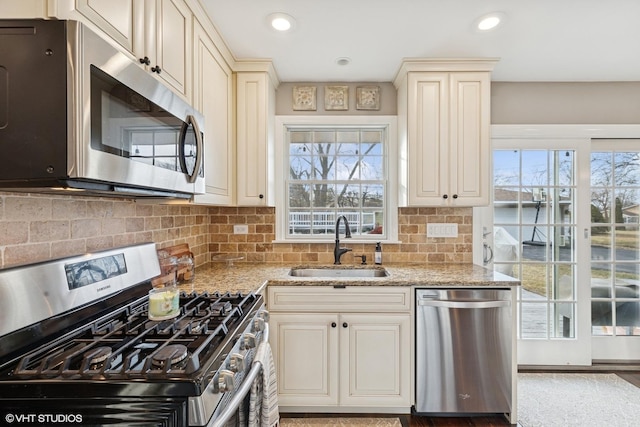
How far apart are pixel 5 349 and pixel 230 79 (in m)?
1.97

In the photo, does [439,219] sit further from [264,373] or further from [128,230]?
[128,230]

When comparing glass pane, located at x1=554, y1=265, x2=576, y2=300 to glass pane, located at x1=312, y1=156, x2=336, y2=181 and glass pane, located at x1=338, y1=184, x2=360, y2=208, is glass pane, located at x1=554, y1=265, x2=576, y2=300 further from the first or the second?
glass pane, located at x1=312, y1=156, x2=336, y2=181

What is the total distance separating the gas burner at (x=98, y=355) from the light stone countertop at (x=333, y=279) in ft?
2.67

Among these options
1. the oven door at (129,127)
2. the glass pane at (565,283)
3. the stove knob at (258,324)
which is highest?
the oven door at (129,127)

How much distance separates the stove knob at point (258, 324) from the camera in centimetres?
141

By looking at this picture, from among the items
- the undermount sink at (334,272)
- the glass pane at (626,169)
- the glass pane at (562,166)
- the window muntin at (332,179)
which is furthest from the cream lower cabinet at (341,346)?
the glass pane at (626,169)

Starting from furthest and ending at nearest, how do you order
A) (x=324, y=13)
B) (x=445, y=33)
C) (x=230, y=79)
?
1. (x=230, y=79)
2. (x=445, y=33)
3. (x=324, y=13)

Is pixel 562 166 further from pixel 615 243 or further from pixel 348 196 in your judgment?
pixel 348 196

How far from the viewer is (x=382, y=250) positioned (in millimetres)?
2752

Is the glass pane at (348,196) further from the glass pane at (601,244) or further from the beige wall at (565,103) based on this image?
the glass pane at (601,244)

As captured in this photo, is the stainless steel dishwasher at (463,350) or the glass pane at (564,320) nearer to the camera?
the stainless steel dishwasher at (463,350)

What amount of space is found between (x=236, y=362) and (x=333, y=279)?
1.16 m

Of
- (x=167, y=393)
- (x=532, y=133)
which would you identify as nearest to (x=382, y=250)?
(x=532, y=133)

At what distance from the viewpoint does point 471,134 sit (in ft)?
7.89
